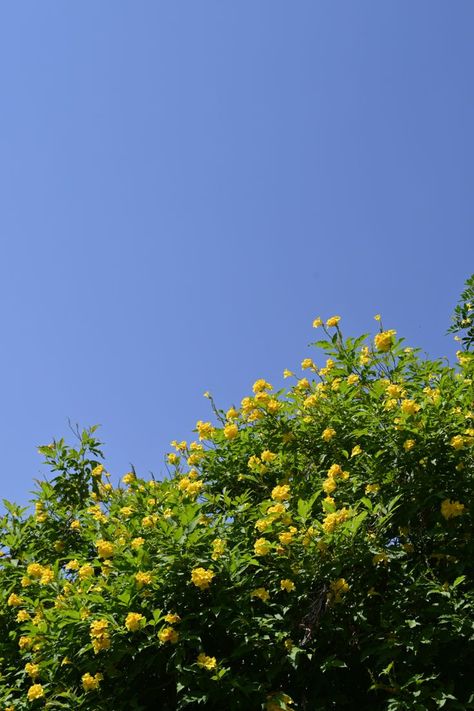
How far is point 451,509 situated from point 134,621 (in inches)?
66.5

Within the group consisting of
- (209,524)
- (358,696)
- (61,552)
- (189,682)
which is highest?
(61,552)

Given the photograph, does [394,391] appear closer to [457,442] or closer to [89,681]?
[457,442]

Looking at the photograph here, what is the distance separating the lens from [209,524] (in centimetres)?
404

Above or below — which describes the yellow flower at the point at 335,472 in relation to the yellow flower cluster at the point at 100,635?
Result: above

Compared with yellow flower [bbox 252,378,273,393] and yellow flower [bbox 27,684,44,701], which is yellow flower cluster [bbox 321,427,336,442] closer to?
yellow flower [bbox 252,378,273,393]

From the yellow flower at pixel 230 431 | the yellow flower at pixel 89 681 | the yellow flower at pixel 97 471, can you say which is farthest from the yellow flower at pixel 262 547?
the yellow flower at pixel 97 471

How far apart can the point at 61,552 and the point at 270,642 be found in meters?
2.24

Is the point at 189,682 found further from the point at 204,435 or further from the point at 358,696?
the point at 204,435

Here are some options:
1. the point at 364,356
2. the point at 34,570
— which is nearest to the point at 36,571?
the point at 34,570

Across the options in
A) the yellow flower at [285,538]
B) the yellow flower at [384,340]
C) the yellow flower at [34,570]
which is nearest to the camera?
the yellow flower at [285,538]

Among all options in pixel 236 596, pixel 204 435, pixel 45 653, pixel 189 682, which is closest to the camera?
pixel 189 682

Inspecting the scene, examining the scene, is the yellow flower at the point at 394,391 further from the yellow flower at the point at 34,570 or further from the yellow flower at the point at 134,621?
the yellow flower at the point at 34,570

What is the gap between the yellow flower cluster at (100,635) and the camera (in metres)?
3.40

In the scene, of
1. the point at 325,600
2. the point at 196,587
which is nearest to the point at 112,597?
the point at 196,587
